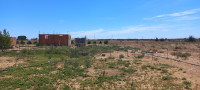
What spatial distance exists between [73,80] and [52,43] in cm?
2699

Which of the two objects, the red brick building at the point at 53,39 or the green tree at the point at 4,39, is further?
the red brick building at the point at 53,39

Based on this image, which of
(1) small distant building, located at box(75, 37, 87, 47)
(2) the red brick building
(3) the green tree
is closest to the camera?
(3) the green tree

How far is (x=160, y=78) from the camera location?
7.57 meters

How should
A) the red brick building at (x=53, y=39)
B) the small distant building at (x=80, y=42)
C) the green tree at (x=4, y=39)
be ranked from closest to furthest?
1. the green tree at (x=4, y=39)
2. the small distant building at (x=80, y=42)
3. the red brick building at (x=53, y=39)

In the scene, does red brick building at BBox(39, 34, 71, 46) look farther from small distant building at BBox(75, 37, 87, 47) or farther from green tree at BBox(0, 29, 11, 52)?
green tree at BBox(0, 29, 11, 52)

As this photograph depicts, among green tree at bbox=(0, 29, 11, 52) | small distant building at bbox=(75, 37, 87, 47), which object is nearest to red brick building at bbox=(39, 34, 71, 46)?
small distant building at bbox=(75, 37, 87, 47)

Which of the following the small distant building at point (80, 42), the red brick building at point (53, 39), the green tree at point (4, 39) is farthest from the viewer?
the red brick building at point (53, 39)

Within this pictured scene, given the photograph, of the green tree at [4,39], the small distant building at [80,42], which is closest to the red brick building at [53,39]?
the small distant building at [80,42]

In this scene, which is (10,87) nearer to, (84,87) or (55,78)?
(55,78)

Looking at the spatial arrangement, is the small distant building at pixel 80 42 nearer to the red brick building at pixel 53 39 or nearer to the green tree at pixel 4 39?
A: the red brick building at pixel 53 39

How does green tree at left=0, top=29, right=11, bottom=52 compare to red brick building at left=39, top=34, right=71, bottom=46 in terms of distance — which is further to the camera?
red brick building at left=39, top=34, right=71, bottom=46

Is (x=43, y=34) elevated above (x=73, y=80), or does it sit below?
above

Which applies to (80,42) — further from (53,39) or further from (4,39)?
(4,39)

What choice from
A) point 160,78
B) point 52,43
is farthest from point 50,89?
point 52,43
